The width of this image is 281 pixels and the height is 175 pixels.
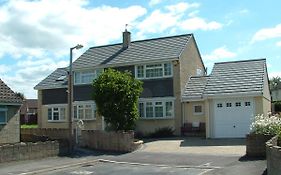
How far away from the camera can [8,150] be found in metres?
18.8

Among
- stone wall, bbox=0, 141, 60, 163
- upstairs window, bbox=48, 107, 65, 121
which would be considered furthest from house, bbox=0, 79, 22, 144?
upstairs window, bbox=48, 107, 65, 121

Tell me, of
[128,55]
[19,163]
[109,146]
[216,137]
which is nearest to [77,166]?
[19,163]

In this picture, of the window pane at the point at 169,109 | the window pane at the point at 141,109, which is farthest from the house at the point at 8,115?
the window pane at the point at 169,109

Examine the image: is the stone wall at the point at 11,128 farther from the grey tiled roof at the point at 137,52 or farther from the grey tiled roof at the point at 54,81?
the grey tiled roof at the point at 54,81

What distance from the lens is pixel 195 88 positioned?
32656mm

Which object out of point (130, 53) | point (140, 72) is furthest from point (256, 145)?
point (130, 53)

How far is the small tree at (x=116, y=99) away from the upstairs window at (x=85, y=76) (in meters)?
10.5

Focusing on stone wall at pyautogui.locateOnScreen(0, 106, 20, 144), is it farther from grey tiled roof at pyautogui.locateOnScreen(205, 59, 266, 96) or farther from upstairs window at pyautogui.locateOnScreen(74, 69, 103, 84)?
grey tiled roof at pyautogui.locateOnScreen(205, 59, 266, 96)

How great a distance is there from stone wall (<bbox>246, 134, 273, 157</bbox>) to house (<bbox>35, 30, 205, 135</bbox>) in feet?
43.7

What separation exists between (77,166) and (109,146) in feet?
18.8

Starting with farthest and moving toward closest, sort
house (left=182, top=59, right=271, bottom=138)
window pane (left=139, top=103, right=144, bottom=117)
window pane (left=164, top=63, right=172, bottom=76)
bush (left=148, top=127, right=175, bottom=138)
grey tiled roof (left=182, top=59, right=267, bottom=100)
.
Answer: window pane (left=139, top=103, right=144, bottom=117) → window pane (left=164, top=63, right=172, bottom=76) → bush (left=148, top=127, right=175, bottom=138) → grey tiled roof (left=182, top=59, right=267, bottom=100) → house (left=182, top=59, right=271, bottom=138)

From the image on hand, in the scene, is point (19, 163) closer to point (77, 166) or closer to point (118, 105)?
point (77, 166)

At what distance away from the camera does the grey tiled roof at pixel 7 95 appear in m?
25.0

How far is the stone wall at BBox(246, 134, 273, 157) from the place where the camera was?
18.4 meters
